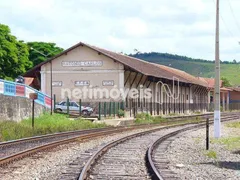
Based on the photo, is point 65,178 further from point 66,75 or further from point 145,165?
point 66,75

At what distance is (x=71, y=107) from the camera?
4641 cm

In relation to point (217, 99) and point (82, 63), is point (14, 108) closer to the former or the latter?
point (217, 99)

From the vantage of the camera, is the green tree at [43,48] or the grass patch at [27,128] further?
the green tree at [43,48]

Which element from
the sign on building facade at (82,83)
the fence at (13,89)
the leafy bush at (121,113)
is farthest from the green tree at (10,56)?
the fence at (13,89)

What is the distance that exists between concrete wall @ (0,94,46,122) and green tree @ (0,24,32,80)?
100ft

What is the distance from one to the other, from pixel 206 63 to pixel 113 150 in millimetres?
186067

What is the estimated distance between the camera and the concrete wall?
27.7 metres

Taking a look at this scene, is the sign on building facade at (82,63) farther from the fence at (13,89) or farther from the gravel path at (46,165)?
the gravel path at (46,165)

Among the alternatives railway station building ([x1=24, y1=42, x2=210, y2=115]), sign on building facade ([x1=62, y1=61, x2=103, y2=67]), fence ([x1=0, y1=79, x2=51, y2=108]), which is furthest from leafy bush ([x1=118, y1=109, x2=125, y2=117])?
fence ([x1=0, y1=79, x2=51, y2=108])

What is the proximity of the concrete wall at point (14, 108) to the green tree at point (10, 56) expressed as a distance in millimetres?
30601

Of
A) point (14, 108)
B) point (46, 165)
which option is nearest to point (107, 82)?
point (14, 108)

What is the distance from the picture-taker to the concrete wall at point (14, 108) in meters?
27.7

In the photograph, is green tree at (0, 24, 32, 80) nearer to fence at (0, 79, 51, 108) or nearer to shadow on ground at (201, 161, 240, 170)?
fence at (0, 79, 51, 108)

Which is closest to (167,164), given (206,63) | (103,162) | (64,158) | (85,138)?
(103,162)
